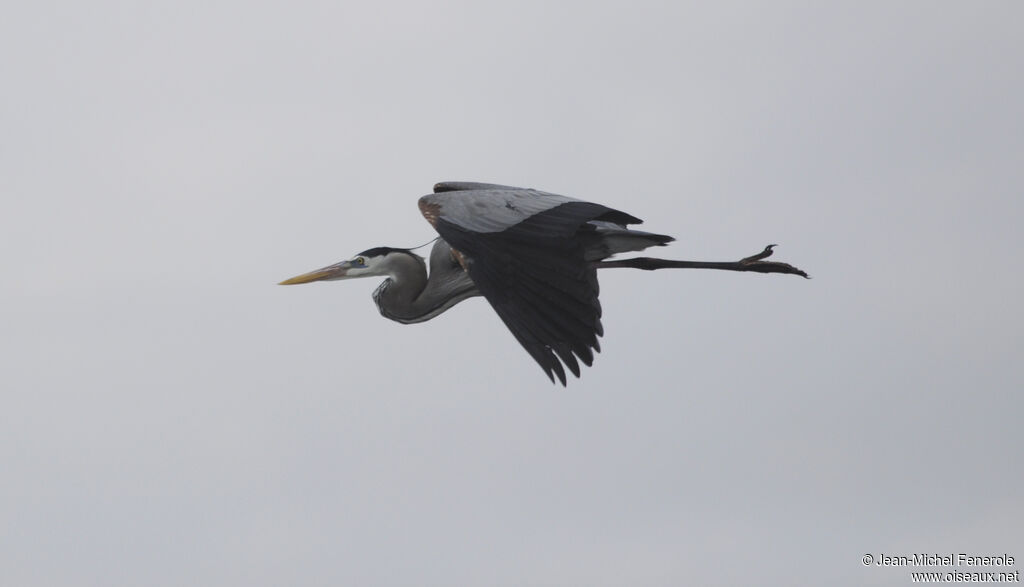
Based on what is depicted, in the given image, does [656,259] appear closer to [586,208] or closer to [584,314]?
[586,208]

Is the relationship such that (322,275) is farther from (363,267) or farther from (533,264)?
(533,264)

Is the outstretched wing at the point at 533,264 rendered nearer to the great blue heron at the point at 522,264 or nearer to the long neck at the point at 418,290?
the great blue heron at the point at 522,264

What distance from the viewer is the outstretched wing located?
1158cm

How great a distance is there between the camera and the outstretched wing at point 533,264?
11.6 meters

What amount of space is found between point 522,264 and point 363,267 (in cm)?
267

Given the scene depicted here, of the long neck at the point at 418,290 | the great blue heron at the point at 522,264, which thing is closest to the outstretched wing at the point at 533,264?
the great blue heron at the point at 522,264

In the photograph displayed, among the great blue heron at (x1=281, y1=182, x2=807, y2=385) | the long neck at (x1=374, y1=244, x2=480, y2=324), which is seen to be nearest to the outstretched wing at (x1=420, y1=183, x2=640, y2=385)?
the great blue heron at (x1=281, y1=182, x2=807, y2=385)

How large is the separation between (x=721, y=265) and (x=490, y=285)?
3326mm

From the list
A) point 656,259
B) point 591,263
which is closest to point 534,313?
point 591,263

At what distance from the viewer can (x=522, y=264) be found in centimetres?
1212

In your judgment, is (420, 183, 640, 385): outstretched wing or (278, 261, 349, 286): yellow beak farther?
(278, 261, 349, 286): yellow beak

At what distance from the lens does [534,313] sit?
11789 mm

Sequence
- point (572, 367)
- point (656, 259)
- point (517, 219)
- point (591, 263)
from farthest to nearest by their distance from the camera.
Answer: point (656, 259) < point (591, 263) < point (517, 219) < point (572, 367)

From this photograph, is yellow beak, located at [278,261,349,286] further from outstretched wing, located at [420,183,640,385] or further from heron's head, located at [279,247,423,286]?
outstretched wing, located at [420,183,640,385]
